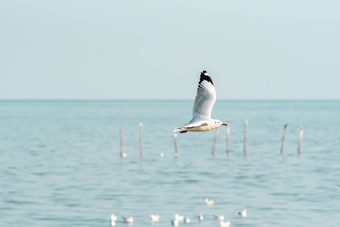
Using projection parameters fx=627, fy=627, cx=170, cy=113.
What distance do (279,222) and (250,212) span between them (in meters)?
2.98

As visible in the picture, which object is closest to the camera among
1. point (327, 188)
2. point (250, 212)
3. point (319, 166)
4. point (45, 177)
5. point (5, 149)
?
point (250, 212)

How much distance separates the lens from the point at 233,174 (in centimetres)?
5397

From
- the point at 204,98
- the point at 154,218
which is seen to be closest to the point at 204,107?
the point at 204,98

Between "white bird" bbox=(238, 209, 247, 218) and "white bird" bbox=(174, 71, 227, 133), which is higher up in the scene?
"white bird" bbox=(174, 71, 227, 133)

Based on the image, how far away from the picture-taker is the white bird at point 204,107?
13.4m

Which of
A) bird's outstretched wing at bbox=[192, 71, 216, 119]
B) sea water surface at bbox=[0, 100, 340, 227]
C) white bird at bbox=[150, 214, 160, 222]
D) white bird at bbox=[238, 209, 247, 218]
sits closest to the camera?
bird's outstretched wing at bbox=[192, 71, 216, 119]

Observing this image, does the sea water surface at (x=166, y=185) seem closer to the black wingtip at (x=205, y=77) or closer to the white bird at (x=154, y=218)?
the white bird at (x=154, y=218)

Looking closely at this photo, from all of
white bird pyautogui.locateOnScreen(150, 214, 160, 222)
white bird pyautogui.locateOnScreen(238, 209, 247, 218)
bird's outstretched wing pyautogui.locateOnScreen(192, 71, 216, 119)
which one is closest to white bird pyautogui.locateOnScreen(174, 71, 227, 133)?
bird's outstretched wing pyautogui.locateOnScreen(192, 71, 216, 119)

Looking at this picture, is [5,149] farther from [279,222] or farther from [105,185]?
[279,222]

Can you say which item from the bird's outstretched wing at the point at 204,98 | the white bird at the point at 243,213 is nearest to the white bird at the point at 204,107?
the bird's outstretched wing at the point at 204,98

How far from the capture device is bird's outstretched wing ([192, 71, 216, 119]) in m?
14.6

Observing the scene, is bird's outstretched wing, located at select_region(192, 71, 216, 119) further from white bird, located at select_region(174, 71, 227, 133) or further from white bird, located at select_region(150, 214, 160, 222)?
white bird, located at select_region(150, 214, 160, 222)

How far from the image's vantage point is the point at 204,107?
14789mm

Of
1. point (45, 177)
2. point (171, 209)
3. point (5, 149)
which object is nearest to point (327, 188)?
Result: point (171, 209)
